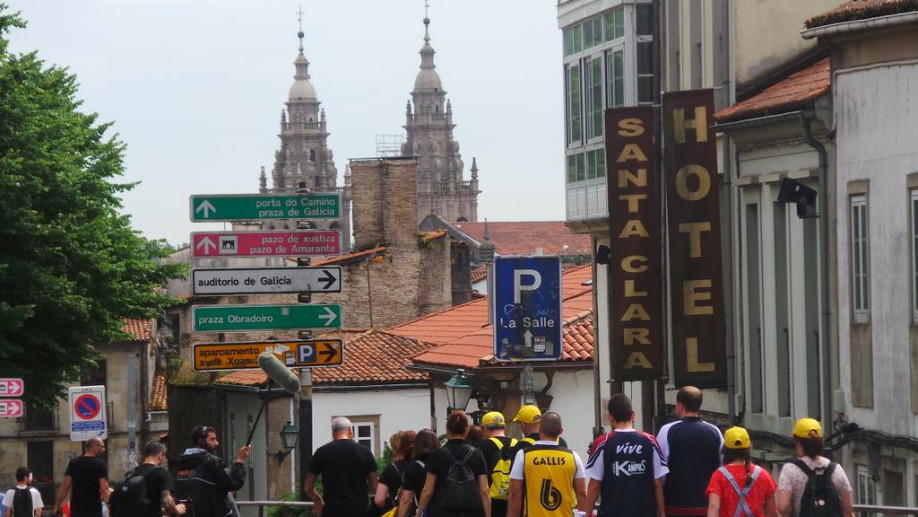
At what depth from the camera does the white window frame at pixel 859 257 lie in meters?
19.0

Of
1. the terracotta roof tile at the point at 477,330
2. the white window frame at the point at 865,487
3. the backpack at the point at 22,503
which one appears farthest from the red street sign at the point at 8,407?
the white window frame at the point at 865,487

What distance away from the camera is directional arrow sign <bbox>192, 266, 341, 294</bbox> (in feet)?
65.8

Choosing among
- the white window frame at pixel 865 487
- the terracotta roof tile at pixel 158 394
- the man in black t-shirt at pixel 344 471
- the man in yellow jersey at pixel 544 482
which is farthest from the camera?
the terracotta roof tile at pixel 158 394

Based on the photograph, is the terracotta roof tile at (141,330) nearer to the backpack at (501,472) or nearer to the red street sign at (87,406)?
the red street sign at (87,406)

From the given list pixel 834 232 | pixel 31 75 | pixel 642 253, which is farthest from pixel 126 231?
pixel 834 232

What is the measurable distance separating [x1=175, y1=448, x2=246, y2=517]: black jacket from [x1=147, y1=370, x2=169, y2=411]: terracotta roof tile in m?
61.0

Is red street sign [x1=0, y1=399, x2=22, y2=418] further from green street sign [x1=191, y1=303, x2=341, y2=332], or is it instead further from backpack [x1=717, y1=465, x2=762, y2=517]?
backpack [x1=717, y1=465, x2=762, y2=517]

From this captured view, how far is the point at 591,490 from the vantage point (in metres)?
11.9

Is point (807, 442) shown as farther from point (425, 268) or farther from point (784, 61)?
point (425, 268)

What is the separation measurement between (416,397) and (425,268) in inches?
767

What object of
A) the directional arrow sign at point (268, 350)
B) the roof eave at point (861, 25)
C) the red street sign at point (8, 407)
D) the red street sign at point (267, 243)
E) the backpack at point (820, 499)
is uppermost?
the roof eave at point (861, 25)

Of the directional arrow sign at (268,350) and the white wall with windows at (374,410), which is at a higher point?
the directional arrow sign at (268,350)

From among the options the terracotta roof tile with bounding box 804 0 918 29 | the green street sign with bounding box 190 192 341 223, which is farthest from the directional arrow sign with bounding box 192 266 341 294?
the terracotta roof tile with bounding box 804 0 918 29

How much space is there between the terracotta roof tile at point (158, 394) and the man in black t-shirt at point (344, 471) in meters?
62.2
